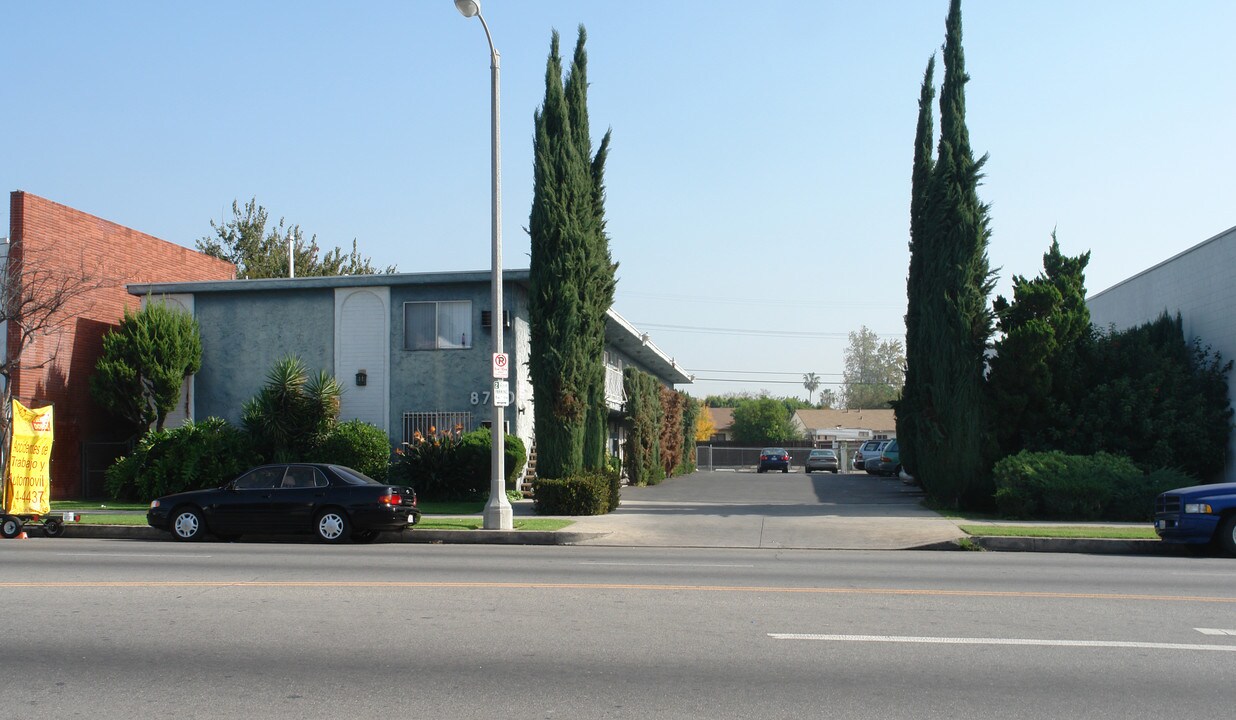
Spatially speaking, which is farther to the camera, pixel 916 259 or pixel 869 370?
pixel 869 370

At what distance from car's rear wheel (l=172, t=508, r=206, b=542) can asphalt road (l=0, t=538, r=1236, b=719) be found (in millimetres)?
4129

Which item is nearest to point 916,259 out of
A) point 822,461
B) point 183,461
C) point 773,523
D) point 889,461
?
point 773,523

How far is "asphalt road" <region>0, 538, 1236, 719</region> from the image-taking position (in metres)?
6.37

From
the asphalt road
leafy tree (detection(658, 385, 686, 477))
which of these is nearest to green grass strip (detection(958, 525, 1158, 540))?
the asphalt road

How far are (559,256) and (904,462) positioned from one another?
53.4ft

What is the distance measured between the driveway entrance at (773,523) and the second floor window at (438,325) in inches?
227

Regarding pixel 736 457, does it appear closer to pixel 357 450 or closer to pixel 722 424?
pixel 722 424

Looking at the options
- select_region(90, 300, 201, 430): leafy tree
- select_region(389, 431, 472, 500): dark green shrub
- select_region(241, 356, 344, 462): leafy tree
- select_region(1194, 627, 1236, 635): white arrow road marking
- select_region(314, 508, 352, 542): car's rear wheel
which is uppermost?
select_region(90, 300, 201, 430): leafy tree

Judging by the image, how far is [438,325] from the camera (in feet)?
85.4

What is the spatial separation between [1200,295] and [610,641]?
68.8ft

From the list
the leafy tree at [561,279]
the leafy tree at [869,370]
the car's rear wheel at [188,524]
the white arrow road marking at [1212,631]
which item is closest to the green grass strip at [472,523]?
the leafy tree at [561,279]

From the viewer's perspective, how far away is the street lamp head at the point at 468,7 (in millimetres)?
17062

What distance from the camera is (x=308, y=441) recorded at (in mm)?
24562

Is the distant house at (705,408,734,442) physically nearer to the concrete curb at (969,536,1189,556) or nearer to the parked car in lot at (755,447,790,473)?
the parked car in lot at (755,447,790,473)
